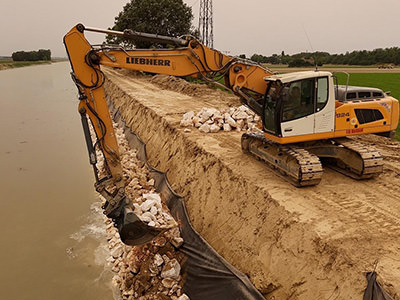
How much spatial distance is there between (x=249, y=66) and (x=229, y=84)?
706 mm

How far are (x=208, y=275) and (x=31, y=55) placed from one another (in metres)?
169

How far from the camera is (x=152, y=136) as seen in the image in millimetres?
13445

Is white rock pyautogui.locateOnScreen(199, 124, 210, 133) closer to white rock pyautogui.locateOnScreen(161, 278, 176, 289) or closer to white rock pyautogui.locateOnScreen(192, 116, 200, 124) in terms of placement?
white rock pyautogui.locateOnScreen(192, 116, 200, 124)

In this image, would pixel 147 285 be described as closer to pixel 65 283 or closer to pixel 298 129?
pixel 65 283

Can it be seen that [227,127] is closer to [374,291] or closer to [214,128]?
[214,128]

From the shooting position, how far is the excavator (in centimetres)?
700

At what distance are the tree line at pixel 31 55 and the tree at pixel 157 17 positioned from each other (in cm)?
12530

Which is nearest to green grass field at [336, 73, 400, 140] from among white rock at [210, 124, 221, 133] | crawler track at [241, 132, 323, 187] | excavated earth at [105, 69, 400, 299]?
white rock at [210, 124, 221, 133]

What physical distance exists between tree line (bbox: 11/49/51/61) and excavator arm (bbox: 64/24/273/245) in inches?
6345

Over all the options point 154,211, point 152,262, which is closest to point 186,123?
point 154,211

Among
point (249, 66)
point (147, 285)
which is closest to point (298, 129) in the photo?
point (249, 66)

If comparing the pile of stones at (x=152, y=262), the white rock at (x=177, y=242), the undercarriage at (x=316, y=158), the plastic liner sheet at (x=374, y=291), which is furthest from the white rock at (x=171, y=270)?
the plastic liner sheet at (x=374, y=291)

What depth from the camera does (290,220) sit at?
238 inches

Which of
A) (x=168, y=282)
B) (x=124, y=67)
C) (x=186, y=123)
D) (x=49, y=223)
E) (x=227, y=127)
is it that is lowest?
(x=49, y=223)
